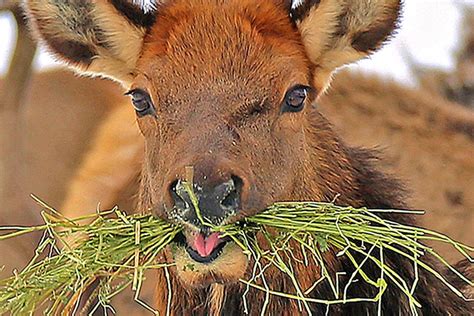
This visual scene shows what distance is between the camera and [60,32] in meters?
4.65

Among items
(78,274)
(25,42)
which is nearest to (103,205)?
(25,42)

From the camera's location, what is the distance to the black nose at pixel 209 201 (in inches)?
138

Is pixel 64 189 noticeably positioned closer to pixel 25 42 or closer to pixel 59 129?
pixel 59 129

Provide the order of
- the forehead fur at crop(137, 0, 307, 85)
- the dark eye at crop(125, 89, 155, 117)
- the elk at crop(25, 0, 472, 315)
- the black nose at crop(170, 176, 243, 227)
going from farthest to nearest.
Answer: the dark eye at crop(125, 89, 155, 117)
the forehead fur at crop(137, 0, 307, 85)
the elk at crop(25, 0, 472, 315)
the black nose at crop(170, 176, 243, 227)

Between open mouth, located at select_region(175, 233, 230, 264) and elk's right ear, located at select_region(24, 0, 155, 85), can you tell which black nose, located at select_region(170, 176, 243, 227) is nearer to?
open mouth, located at select_region(175, 233, 230, 264)

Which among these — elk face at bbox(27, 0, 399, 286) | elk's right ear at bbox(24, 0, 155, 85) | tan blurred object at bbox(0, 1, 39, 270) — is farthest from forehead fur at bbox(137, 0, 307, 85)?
tan blurred object at bbox(0, 1, 39, 270)

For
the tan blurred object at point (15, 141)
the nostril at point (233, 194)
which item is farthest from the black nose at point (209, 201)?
the tan blurred object at point (15, 141)

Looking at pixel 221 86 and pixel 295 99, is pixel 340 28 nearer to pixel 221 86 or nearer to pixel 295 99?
pixel 295 99

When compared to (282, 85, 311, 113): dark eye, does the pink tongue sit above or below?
below

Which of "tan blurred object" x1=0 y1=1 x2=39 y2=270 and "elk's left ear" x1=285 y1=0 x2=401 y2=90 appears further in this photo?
"tan blurred object" x1=0 y1=1 x2=39 y2=270

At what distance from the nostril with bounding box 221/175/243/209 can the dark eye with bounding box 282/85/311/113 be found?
0.60m

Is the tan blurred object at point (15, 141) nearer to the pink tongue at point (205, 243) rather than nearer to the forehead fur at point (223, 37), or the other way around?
the forehead fur at point (223, 37)

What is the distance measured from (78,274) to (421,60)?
8.61 meters

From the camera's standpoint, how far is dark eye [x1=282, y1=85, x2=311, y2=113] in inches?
164
